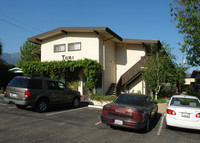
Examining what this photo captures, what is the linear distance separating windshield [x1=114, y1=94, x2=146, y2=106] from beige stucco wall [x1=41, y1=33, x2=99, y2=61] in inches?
319

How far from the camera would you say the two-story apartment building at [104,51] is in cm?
1505

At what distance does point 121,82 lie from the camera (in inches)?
649

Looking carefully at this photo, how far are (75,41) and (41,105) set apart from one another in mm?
8775

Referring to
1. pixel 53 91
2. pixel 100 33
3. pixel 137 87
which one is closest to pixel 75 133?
pixel 53 91

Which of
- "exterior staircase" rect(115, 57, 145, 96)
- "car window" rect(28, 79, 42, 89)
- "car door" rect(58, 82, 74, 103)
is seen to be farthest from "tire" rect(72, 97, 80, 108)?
"exterior staircase" rect(115, 57, 145, 96)

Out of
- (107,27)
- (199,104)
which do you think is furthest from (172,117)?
(107,27)

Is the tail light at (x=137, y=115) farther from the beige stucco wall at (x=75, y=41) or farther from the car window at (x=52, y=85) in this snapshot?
the beige stucco wall at (x=75, y=41)

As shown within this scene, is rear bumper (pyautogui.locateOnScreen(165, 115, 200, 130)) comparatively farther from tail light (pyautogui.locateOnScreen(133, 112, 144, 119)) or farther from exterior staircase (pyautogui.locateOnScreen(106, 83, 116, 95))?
exterior staircase (pyautogui.locateOnScreen(106, 83, 116, 95))

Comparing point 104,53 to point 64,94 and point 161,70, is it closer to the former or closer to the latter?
point 161,70

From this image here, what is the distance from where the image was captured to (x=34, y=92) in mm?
8266

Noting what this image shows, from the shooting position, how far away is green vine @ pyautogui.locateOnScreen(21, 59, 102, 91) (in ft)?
45.1

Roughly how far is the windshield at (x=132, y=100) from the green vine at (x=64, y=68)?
22.7 ft

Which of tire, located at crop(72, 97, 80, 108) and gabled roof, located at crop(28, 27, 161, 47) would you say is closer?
tire, located at crop(72, 97, 80, 108)

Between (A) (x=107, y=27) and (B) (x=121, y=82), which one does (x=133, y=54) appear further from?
(A) (x=107, y=27)
